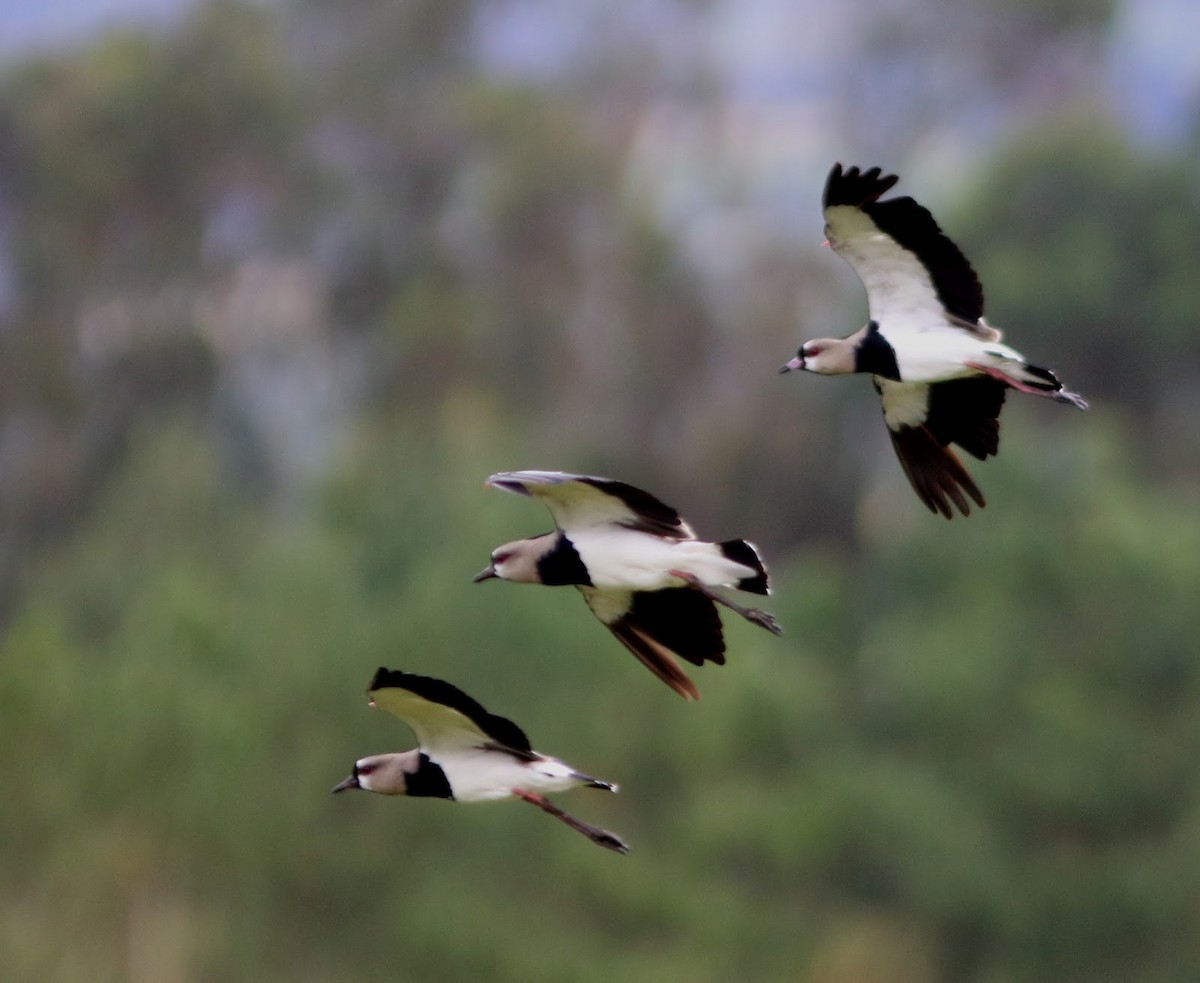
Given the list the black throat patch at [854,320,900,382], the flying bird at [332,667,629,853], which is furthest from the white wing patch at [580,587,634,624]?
the black throat patch at [854,320,900,382]

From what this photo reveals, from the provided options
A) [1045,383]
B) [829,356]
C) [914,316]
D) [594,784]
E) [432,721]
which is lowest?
[594,784]

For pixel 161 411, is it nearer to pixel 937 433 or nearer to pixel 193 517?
pixel 193 517

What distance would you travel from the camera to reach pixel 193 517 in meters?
33.8

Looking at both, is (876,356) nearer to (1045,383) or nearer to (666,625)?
(1045,383)

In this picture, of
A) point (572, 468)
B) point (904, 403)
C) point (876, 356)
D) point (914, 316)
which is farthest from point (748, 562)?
point (572, 468)

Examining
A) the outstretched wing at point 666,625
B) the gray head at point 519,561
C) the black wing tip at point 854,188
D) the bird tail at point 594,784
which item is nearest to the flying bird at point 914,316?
the black wing tip at point 854,188

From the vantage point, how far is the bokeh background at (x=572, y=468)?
1945 cm

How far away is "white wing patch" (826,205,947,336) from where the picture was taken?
620 cm

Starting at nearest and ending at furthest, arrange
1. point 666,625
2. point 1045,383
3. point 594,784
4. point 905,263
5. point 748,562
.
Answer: point 594,784, point 1045,383, point 748,562, point 905,263, point 666,625

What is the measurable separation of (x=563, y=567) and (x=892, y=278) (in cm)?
112

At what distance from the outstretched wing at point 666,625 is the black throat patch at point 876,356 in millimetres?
743

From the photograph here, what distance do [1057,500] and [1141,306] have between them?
11.0 m

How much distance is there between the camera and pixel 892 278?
20.5ft

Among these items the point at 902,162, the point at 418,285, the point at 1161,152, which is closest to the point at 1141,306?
the point at 1161,152
